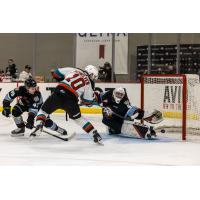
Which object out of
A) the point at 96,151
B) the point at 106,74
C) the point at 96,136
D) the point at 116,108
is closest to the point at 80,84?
the point at 96,136

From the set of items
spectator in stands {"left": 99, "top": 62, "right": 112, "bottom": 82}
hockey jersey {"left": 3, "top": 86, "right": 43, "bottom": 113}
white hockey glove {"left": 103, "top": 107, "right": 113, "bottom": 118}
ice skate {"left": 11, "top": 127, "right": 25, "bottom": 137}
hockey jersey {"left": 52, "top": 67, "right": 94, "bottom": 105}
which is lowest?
ice skate {"left": 11, "top": 127, "right": 25, "bottom": 137}

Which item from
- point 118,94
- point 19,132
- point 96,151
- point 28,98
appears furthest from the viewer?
point 19,132

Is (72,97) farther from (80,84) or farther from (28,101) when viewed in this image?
(28,101)

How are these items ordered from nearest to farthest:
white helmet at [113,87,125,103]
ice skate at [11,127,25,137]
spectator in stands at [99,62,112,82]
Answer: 1. white helmet at [113,87,125,103]
2. ice skate at [11,127,25,137]
3. spectator in stands at [99,62,112,82]

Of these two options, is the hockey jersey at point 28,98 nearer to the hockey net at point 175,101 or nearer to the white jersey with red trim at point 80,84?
the white jersey with red trim at point 80,84

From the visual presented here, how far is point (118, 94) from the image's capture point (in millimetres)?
4719

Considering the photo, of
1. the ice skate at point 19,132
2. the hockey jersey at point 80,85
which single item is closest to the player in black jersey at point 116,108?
the hockey jersey at point 80,85

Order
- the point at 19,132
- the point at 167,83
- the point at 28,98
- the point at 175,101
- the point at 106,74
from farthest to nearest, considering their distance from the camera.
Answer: the point at 106,74, the point at 167,83, the point at 175,101, the point at 19,132, the point at 28,98

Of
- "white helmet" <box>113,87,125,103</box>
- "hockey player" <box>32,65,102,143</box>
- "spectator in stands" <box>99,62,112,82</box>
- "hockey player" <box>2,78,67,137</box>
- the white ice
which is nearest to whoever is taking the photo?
the white ice

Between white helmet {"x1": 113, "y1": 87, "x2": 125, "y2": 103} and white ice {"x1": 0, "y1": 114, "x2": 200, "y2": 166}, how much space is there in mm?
408

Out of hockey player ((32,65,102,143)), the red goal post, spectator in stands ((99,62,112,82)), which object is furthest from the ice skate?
spectator in stands ((99,62,112,82))

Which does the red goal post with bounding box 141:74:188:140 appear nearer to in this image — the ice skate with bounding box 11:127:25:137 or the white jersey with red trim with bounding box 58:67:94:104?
the white jersey with red trim with bounding box 58:67:94:104

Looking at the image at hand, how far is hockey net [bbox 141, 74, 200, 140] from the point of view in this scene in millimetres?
4836

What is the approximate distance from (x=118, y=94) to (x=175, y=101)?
2.66 ft
